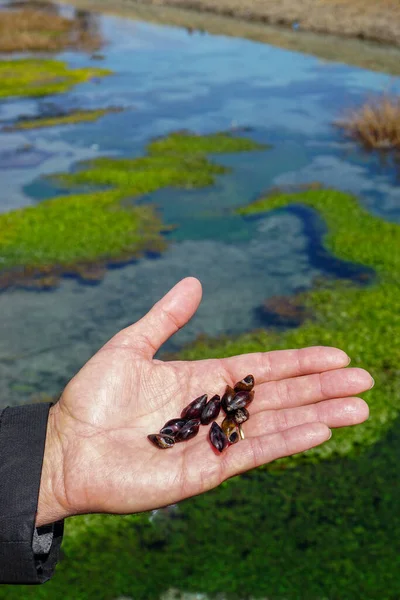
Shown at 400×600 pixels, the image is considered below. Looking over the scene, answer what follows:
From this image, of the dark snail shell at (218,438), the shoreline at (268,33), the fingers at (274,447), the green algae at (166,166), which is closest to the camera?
the fingers at (274,447)

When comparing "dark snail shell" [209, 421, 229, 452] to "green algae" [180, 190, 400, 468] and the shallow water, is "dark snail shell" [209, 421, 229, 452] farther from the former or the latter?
the shallow water

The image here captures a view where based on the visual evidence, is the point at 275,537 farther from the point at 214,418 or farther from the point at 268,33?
the point at 268,33

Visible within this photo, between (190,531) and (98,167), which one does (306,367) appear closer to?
(190,531)

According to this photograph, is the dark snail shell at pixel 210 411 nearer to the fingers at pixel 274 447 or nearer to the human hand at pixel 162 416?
the human hand at pixel 162 416

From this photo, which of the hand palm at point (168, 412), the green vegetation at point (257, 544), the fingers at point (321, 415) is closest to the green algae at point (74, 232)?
the green vegetation at point (257, 544)

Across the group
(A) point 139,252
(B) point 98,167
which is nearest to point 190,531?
(A) point 139,252

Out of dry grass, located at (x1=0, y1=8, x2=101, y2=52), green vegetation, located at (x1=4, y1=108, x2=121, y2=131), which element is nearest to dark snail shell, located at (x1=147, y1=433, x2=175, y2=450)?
green vegetation, located at (x1=4, y1=108, x2=121, y2=131)
